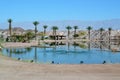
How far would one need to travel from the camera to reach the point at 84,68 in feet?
81.8

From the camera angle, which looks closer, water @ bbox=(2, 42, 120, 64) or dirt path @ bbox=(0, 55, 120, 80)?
dirt path @ bbox=(0, 55, 120, 80)

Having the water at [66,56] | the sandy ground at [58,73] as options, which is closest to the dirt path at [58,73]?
the sandy ground at [58,73]

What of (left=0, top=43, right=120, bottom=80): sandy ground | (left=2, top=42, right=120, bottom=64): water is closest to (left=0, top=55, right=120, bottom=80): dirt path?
(left=0, top=43, right=120, bottom=80): sandy ground

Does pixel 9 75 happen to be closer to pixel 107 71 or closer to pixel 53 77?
pixel 53 77

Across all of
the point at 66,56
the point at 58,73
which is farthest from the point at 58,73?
the point at 66,56

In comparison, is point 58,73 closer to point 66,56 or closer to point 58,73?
point 58,73

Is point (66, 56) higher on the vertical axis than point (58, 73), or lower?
lower

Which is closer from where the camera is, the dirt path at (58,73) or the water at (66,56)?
the dirt path at (58,73)

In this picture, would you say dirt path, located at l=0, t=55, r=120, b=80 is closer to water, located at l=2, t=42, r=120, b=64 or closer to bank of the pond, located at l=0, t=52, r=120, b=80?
bank of the pond, located at l=0, t=52, r=120, b=80


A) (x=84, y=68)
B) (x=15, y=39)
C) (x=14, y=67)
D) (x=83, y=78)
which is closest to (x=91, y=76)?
(x=83, y=78)

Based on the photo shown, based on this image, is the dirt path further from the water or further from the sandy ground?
the water

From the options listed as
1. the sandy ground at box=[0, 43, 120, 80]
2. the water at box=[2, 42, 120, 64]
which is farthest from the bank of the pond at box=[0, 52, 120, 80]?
the water at box=[2, 42, 120, 64]

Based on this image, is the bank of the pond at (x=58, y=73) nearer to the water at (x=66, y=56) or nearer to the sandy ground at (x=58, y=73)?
the sandy ground at (x=58, y=73)

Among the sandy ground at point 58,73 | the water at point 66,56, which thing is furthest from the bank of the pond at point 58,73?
the water at point 66,56
